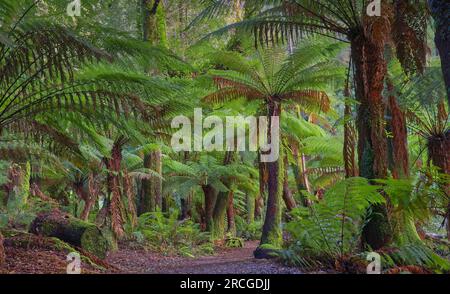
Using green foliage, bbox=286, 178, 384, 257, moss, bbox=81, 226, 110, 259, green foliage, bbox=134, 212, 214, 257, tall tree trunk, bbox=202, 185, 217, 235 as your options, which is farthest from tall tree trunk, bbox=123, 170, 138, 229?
green foliage, bbox=286, 178, 384, 257

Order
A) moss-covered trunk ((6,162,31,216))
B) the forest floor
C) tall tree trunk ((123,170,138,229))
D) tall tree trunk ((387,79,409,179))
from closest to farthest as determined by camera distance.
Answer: the forest floor < tall tree trunk ((387,79,409,179)) < moss-covered trunk ((6,162,31,216)) < tall tree trunk ((123,170,138,229))

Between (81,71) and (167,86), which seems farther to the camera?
(81,71)

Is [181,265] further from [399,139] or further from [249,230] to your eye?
[249,230]

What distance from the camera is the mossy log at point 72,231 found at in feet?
15.5

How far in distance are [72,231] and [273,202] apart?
2559mm

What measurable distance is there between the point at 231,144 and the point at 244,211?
5.97 m

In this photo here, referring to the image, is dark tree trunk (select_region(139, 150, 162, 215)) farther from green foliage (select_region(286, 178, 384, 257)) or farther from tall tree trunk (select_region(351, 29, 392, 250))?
tall tree trunk (select_region(351, 29, 392, 250))

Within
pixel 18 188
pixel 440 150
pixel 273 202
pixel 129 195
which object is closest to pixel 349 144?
pixel 273 202

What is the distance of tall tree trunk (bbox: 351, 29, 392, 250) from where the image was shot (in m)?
4.17

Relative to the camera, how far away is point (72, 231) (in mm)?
4801

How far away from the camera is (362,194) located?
12.1 ft

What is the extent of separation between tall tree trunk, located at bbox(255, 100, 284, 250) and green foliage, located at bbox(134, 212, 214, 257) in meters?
1.41
